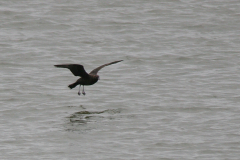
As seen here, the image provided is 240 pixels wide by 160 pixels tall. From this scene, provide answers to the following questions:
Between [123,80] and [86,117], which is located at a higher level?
[86,117]

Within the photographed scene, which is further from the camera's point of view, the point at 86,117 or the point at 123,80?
the point at 123,80

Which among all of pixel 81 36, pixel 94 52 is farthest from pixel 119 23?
pixel 94 52

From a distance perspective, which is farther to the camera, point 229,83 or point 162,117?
point 229,83

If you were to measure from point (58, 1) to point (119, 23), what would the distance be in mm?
4398

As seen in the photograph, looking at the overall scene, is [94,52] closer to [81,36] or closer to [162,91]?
[81,36]

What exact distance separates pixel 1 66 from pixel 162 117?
7.87 metres

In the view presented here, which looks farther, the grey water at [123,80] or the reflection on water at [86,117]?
the reflection on water at [86,117]

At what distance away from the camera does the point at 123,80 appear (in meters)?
22.4

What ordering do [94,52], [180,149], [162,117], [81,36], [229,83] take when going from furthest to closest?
[81,36] → [94,52] → [229,83] → [162,117] → [180,149]

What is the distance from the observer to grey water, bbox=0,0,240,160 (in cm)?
1588

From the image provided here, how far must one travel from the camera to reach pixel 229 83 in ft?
72.4

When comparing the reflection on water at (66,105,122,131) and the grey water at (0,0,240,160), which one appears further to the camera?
the reflection on water at (66,105,122,131)

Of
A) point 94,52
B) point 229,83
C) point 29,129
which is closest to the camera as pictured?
point 29,129

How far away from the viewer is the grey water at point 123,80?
1588 cm
